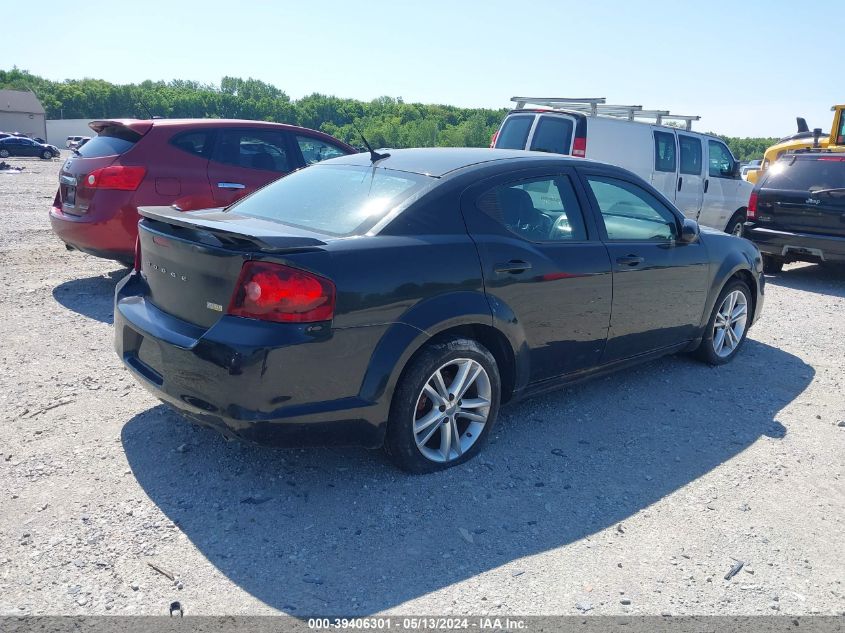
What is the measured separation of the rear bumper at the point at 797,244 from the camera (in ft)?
29.7

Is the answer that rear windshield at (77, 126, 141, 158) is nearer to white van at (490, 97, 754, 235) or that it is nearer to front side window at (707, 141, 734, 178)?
white van at (490, 97, 754, 235)

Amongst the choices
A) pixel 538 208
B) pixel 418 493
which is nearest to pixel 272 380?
pixel 418 493

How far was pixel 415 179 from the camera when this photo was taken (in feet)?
12.9

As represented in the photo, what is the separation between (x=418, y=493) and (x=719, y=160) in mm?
10443

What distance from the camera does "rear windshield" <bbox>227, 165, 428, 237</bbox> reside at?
12.1 feet

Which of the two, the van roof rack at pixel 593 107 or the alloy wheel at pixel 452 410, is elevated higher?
the van roof rack at pixel 593 107

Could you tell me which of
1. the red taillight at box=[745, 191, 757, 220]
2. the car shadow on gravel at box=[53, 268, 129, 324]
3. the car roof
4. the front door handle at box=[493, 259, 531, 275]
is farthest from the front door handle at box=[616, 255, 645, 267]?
the red taillight at box=[745, 191, 757, 220]

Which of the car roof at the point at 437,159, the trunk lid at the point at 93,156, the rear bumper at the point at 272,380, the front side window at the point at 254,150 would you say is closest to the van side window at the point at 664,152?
the front side window at the point at 254,150

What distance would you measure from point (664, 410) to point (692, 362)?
45.5 inches

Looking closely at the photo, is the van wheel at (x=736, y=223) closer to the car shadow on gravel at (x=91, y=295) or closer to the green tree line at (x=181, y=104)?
the car shadow on gravel at (x=91, y=295)

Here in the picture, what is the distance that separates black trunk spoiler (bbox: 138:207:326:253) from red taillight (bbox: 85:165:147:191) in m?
3.07

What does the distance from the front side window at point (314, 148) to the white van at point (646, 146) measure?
320 centimetres

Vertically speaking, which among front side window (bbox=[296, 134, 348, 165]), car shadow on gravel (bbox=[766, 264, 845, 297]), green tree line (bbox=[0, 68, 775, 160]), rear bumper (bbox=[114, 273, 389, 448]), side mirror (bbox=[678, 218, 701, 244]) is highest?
green tree line (bbox=[0, 68, 775, 160])

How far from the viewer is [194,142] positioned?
7098 mm
